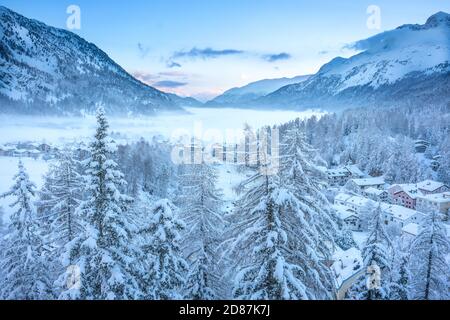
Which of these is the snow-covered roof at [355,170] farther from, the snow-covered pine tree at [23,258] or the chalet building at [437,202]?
the snow-covered pine tree at [23,258]

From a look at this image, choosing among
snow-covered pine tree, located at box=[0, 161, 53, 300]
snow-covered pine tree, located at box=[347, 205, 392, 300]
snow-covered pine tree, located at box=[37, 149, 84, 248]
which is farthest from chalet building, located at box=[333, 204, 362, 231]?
snow-covered pine tree, located at box=[0, 161, 53, 300]

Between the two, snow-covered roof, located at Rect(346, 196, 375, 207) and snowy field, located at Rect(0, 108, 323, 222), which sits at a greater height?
snowy field, located at Rect(0, 108, 323, 222)

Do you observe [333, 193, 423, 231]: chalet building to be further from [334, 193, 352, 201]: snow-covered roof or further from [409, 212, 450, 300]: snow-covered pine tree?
[409, 212, 450, 300]: snow-covered pine tree

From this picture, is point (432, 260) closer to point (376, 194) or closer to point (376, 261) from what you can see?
point (376, 261)

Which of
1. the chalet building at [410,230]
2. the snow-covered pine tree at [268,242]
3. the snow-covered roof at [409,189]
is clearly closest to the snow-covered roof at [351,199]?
the snow-covered roof at [409,189]

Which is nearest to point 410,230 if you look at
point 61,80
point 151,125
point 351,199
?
point 351,199

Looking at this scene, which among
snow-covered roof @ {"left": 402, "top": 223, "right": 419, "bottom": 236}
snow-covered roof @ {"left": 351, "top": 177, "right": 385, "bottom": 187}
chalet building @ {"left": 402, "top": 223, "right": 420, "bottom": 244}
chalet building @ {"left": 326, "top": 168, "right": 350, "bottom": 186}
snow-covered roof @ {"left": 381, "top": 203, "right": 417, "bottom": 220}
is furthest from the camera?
chalet building @ {"left": 326, "top": 168, "right": 350, "bottom": 186}

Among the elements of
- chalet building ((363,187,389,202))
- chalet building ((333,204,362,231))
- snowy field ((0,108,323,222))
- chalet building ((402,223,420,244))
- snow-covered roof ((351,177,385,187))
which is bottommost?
chalet building ((333,204,362,231))
